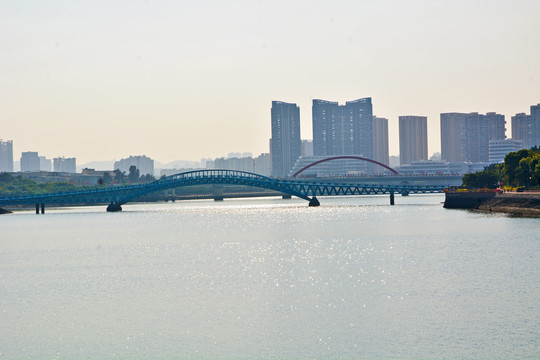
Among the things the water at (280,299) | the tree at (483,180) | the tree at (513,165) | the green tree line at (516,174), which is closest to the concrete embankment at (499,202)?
the green tree line at (516,174)

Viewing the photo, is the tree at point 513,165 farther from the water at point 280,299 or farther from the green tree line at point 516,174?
the water at point 280,299

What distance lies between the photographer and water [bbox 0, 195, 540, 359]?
3097cm

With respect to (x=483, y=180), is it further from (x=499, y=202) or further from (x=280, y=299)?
(x=280, y=299)

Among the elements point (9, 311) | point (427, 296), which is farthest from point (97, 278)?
point (427, 296)

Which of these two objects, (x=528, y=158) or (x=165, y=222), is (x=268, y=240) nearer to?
(x=165, y=222)

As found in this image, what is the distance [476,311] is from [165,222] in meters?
84.7

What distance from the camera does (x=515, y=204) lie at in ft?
347

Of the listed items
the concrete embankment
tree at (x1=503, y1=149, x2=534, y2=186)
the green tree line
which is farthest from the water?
tree at (x1=503, y1=149, x2=534, y2=186)

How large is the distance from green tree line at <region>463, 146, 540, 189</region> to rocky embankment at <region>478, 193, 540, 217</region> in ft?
19.1

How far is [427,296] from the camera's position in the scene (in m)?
40.0

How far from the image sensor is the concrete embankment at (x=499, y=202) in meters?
99.8

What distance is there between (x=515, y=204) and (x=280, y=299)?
2870 inches

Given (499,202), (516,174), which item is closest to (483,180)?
(516,174)

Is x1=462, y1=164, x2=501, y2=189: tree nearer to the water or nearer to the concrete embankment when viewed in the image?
the concrete embankment
